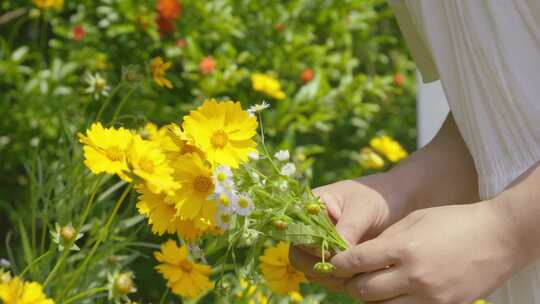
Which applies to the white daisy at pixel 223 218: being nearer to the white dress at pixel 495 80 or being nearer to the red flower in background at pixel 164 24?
the white dress at pixel 495 80

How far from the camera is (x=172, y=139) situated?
106 centimetres

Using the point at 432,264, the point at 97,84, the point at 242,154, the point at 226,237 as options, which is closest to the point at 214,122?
the point at 242,154

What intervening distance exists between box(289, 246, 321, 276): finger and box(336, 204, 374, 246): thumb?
1.8 inches

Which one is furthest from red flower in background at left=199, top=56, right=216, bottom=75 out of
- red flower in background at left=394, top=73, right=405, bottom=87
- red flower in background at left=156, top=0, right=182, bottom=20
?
red flower in background at left=394, top=73, right=405, bottom=87

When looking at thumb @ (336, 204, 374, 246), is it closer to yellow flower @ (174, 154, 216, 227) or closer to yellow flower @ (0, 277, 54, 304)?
yellow flower @ (174, 154, 216, 227)

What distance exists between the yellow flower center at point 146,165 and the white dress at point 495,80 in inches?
14.3

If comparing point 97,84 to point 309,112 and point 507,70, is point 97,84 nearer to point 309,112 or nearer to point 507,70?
point 507,70

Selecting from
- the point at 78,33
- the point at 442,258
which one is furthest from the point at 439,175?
the point at 78,33

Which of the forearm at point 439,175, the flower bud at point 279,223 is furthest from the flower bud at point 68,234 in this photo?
the forearm at point 439,175

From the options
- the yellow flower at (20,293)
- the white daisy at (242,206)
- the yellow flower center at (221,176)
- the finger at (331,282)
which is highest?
the yellow flower center at (221,176)

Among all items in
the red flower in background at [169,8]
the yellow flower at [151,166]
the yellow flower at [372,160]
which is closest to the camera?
the yellow flower at [151,166]

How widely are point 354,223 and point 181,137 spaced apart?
0.23 m

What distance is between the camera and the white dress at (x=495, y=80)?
1.08m

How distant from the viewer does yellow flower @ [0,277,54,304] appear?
0.98m
